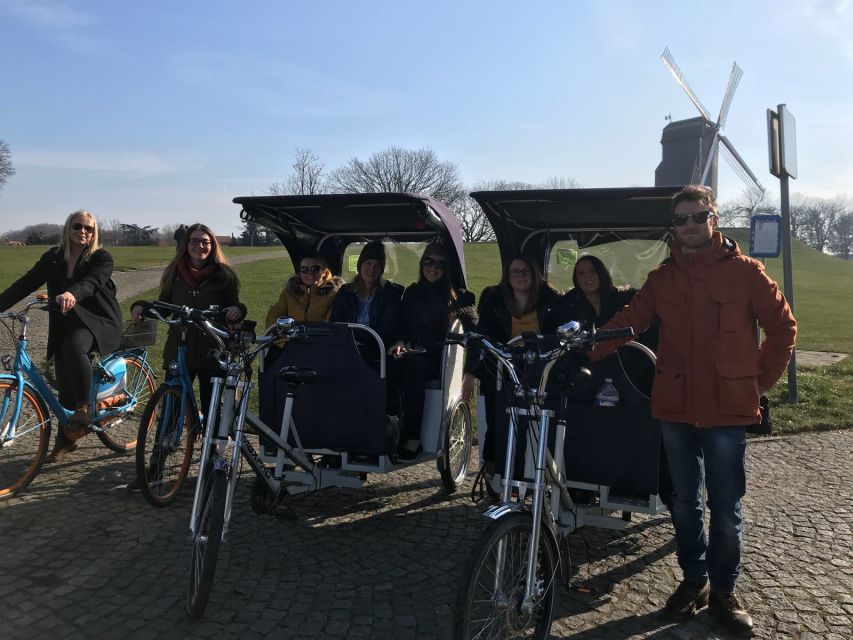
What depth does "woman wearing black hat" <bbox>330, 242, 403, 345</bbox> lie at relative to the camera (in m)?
5.41

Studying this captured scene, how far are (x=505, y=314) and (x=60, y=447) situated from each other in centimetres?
402

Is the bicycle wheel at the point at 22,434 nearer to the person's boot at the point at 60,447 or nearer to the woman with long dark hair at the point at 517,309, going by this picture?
the person's boot at the point at 60,447

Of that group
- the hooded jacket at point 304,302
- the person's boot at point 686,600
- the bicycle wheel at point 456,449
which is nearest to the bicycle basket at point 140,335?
the hooded jacket at point 304,302

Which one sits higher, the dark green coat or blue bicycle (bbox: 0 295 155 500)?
the dark green coat

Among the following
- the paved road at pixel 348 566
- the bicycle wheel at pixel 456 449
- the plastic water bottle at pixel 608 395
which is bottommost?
the paved road at pixel 348 566

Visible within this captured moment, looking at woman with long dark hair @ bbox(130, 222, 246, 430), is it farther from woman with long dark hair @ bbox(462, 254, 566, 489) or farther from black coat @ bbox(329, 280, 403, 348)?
woman with long dark hair @ bbox(462, 254, 566, 489)

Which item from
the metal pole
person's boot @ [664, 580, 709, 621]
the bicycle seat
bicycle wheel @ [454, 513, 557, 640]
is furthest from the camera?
the metal pole

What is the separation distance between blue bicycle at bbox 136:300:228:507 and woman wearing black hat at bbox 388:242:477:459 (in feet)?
5.15

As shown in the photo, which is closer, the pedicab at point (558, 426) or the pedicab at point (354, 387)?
the pedicab at point (558, 426)

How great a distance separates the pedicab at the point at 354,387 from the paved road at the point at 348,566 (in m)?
0.43

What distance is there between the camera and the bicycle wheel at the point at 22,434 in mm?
5051

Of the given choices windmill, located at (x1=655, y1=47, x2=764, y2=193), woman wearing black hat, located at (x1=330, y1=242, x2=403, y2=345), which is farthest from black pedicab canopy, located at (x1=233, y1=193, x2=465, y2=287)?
windmill, located at (x1=655, y1=47, x2=764, y2=193)

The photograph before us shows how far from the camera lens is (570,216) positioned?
18.7 ft

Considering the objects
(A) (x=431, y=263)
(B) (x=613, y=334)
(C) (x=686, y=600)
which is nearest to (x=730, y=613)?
(C) (x=686, y=600)
